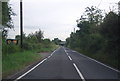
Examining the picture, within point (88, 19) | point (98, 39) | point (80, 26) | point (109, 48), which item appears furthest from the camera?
point (80, 26)

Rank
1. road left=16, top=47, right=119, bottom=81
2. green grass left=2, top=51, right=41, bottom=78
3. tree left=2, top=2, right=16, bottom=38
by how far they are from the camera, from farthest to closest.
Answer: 1. tree left=2, top=2, right=16, bottom=38
2. green grass left=2, top=51, right=41, bottom=78
3. road left=16, top=47, right=119, bottom=81

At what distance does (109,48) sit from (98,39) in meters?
14.6

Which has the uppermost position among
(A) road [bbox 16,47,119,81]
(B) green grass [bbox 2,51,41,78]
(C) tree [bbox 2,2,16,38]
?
(C) tree [bbox 2,2,16,38]

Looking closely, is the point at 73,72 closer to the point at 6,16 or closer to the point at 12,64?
the point at 12,64

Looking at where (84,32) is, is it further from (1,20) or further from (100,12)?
(1,20)

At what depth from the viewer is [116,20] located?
25297 mm

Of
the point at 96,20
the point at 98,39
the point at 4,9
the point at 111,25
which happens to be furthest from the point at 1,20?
the point at 96,20

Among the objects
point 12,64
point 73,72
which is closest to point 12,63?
point 12,64

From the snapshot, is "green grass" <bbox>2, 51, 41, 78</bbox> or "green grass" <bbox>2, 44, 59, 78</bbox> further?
"green grass" <bbox>2, 51, 41, 78</bbox>

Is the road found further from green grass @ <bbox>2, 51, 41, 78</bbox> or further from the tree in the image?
the tree

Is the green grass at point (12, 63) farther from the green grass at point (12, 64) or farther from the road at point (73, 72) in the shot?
the road at point (73, 72)

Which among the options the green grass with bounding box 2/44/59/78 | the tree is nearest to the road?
the green grass with bounding box 2/44/59/78

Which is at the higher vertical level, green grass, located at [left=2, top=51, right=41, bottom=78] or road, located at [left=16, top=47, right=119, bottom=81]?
green grass, located at [left=2, top=51, right=41, bottom=78]

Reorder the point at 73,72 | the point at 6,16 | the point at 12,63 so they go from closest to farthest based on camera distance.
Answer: the point at 73,72
the point at 12,63
the point at 6,16
